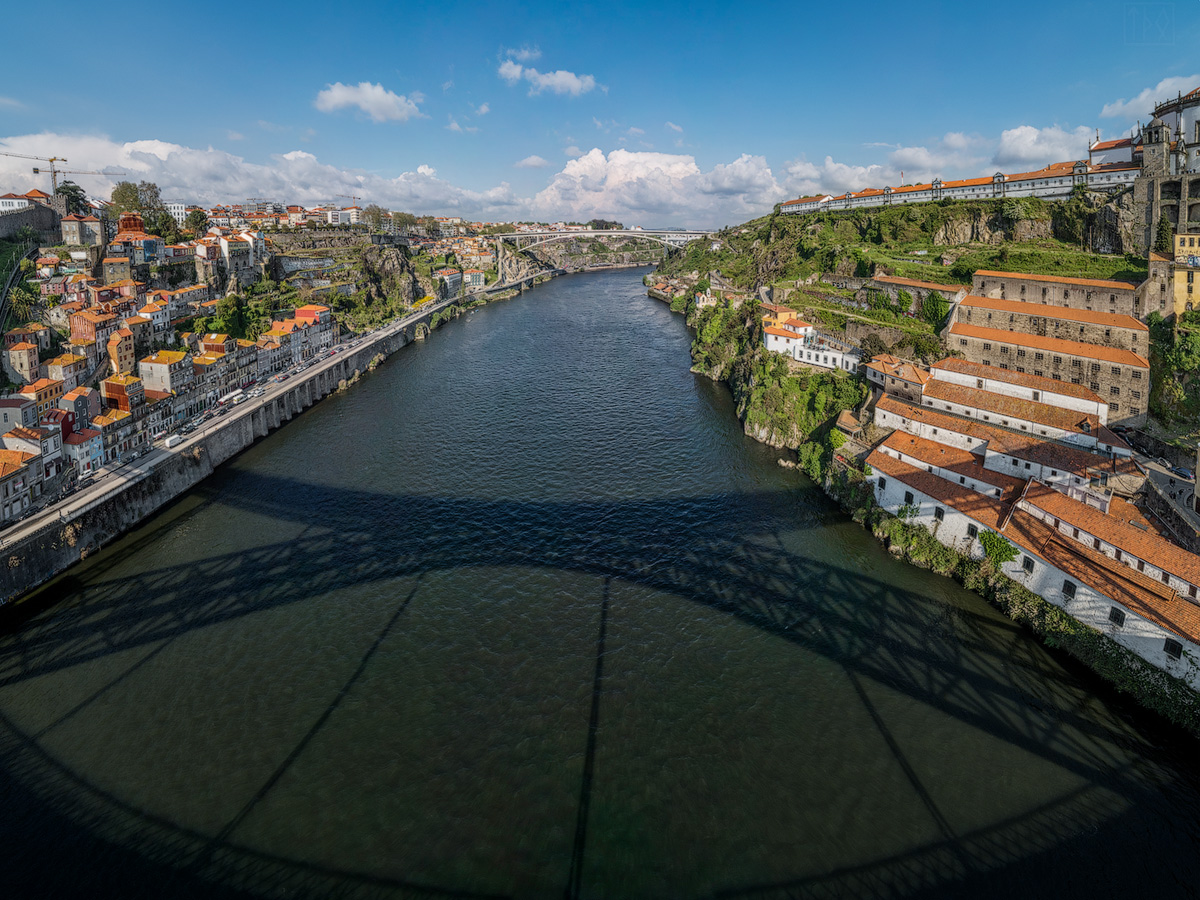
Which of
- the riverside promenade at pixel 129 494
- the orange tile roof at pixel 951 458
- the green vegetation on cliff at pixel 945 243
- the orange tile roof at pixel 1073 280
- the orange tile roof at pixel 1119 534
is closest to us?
the orange tile roof at pixel 1119 534

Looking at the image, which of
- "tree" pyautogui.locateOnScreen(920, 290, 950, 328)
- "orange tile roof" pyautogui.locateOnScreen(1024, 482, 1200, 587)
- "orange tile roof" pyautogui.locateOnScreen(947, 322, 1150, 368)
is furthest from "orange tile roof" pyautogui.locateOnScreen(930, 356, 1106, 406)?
"orange tile roof" pyautogui.locateOnScreen(1024, 482, 1200, 587)

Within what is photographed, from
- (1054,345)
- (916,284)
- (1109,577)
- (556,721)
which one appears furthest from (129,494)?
(916,284)

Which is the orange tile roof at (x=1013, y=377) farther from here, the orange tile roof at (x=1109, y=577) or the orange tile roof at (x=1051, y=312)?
the orange tile roof at (x=1109, y=577)

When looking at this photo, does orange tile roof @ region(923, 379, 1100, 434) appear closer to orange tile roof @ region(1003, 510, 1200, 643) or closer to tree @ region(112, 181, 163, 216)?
orange tile roof @ region(1003, 510, 1200, 643)

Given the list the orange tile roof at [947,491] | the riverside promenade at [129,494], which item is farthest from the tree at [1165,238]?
the riverside promenade at [129,494]

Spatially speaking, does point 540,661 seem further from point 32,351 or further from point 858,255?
point 858,255

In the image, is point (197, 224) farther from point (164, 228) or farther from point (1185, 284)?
point (1185, 284)

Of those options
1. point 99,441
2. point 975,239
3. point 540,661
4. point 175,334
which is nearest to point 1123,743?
point 540,661
